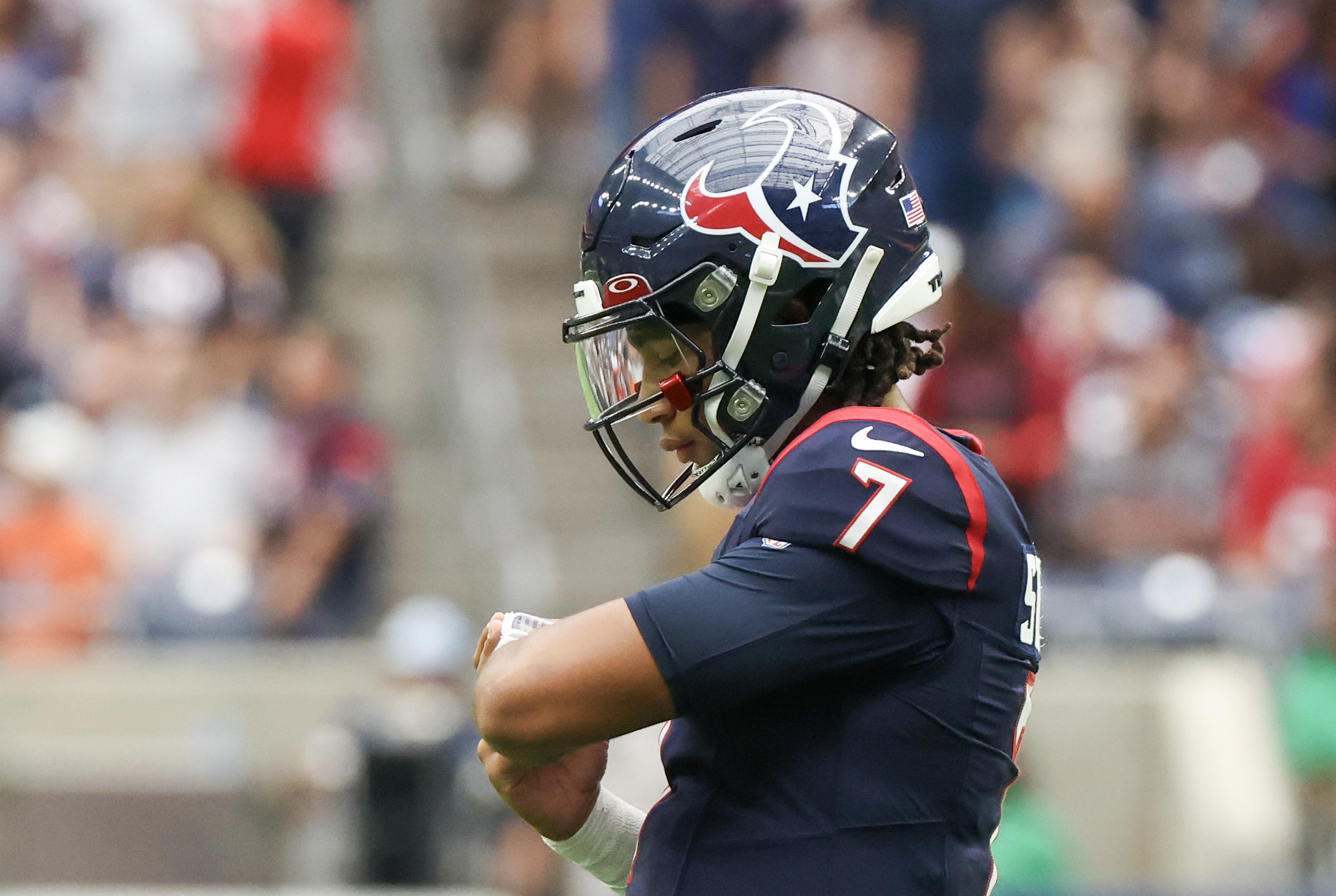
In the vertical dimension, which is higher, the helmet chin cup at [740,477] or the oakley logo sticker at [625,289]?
the oakley logo sticker at [625,289]

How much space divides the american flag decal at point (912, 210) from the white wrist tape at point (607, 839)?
90 centimetres

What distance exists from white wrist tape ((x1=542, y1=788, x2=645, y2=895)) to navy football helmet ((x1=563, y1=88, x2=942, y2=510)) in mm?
504

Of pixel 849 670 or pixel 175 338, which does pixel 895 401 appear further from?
pixel 175 338

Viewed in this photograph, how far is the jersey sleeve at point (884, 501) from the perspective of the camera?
2178 millimetres

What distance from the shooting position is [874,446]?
2.24 metres

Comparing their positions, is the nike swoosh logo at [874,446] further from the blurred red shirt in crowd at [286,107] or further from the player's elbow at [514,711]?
the blurred red shirt in crowd at [286,107]

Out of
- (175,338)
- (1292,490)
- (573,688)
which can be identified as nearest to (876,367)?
(573,688)

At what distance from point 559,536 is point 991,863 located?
7.12 m

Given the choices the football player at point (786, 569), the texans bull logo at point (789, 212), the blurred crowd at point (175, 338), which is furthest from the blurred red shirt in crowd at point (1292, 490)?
the texans bull logo at point (789, 212)

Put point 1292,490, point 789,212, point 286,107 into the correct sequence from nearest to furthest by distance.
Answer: point 789,212, point 1292,490, point 286,107

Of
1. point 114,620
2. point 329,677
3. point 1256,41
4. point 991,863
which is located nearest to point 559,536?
point 329,677

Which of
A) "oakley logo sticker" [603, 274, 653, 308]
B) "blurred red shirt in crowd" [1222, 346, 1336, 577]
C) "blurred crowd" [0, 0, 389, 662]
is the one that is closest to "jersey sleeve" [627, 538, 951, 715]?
"oakley logo sticker" [603, 274, 653, 308]

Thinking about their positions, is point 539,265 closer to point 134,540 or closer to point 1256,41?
point 134,540

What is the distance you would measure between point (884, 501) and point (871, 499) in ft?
0.05
